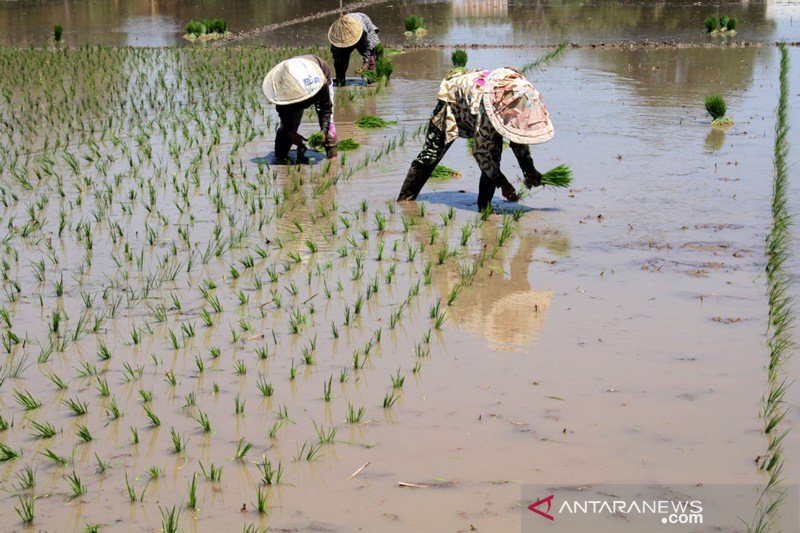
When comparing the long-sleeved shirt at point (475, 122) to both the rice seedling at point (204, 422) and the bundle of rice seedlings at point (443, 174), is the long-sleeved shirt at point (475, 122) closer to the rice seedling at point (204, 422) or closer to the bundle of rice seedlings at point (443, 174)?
the bundle of rice seedlings at point (443, 174)

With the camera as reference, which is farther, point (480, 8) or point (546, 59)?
point (480, 8)

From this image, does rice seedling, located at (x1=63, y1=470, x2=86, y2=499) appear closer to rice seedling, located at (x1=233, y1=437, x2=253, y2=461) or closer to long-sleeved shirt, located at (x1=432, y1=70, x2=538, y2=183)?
rice seedling, located at (x1=233, y1=437, x2=253, y2=461)

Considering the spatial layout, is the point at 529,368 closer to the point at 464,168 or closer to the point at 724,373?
the point at 724,373

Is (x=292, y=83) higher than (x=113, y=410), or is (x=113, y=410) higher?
(x=292, y=83)

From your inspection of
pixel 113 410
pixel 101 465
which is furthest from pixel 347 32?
pixel 101 465

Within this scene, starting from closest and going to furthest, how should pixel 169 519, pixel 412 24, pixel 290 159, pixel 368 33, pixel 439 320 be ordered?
pixel 169 519 < pixel 439 320 < pixel 290 159 < pixel 368 33 < pixel 412 24

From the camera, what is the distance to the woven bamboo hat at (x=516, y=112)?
237 inches

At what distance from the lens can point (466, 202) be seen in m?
6.98

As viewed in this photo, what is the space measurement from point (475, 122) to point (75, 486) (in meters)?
3.65

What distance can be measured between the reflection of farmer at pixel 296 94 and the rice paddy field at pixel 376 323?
241 millimetres

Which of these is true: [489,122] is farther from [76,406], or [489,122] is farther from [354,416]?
[76,406]

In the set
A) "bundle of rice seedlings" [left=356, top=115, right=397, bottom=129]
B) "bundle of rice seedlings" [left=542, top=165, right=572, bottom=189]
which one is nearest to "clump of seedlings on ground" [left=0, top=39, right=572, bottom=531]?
"bundle of rice seedlings" [left=542, top=165, right=572, bottom=189]

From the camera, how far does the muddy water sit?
16.9 metres

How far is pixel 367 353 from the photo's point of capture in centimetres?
448
